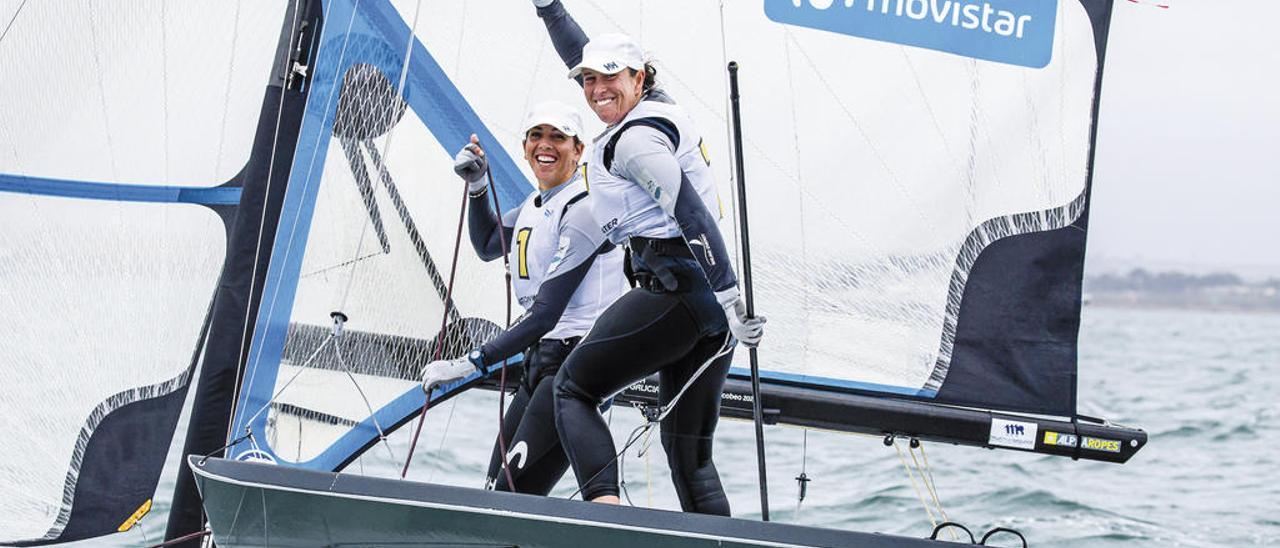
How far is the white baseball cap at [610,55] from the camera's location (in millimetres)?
3408

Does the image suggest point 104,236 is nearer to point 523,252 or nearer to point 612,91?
point 523,252

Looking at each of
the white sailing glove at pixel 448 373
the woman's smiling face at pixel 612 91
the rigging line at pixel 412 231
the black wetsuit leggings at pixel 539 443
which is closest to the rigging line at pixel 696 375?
the black wetsuit leggings at pixel 539 443

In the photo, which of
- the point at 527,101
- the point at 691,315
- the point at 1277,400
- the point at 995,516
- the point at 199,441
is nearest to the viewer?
the point at 691,315

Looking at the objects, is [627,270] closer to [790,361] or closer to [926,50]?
[790,361]

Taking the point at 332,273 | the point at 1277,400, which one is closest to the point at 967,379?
the point at 332,273

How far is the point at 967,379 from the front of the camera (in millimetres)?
4422

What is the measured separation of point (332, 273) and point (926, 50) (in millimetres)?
1690

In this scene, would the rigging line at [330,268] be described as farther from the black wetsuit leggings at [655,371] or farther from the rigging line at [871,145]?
the rigging line at [871,145]

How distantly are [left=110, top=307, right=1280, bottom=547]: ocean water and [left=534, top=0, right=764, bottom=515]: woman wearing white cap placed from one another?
2.29 ft

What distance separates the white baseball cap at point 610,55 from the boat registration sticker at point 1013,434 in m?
1.57

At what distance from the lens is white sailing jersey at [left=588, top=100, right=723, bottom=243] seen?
11.1ft

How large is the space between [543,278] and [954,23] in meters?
1.39

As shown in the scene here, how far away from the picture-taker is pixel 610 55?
134 inches

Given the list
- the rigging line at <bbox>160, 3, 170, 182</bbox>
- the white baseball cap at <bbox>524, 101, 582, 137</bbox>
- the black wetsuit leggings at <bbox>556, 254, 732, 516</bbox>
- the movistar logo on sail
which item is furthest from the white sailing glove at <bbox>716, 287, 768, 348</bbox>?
the rigging line at <bbox>160, 3, 170, 182</bbox>
